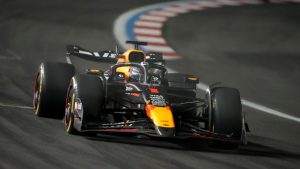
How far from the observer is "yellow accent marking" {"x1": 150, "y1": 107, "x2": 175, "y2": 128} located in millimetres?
12523

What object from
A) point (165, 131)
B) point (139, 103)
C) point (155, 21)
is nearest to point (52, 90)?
point (139, 103)

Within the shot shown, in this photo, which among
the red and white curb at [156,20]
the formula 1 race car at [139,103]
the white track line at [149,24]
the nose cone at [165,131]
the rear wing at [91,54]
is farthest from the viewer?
the white track line at [149,24]

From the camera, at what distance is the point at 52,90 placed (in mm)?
14586

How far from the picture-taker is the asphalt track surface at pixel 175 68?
11891 millimetres

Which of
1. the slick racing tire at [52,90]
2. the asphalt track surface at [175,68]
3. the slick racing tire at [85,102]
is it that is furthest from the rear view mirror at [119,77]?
the slick racing tire at [85,102]

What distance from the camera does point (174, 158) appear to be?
1201cm

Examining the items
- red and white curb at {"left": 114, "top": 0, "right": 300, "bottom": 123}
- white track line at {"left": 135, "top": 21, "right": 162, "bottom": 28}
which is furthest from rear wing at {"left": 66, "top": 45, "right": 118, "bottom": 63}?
white track line at {"left": 135, "top": 21, "right": 162, "bottom": 28}

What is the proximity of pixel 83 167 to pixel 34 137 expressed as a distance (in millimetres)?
2272

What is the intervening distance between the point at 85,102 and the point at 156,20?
1668 centimetres

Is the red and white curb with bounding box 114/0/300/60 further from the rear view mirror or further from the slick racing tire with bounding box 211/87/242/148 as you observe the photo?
the slick racing tire with bounding box 211/87/242/148

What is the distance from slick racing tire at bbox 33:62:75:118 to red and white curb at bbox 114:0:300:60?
31.0 ft

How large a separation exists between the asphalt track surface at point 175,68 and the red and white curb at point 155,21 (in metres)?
0.37

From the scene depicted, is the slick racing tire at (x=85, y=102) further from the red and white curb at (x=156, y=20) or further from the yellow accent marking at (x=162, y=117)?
the red and white curb at (x=156, y=20)

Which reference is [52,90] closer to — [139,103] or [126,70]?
[126,70]
